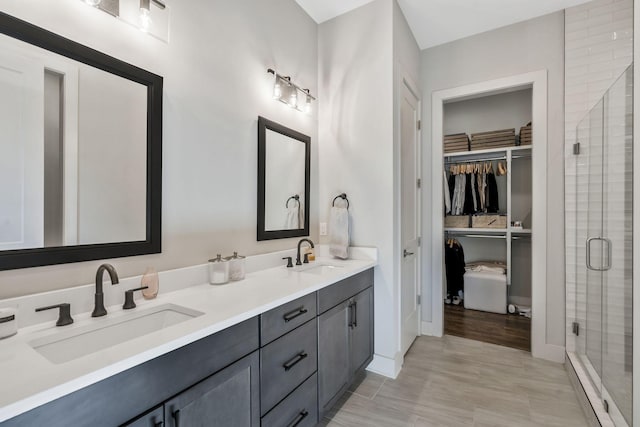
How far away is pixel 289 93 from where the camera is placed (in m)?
2.22

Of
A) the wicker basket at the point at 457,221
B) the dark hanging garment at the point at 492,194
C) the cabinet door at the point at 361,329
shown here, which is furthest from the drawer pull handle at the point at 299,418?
the dark hanging garment at the point at 492,194

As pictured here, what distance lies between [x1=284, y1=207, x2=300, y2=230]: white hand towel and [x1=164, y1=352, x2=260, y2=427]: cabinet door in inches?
46.1

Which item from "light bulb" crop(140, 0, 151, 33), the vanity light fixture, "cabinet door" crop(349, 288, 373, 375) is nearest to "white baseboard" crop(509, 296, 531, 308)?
"cabinet door" crop(349, 288, 373, 375)

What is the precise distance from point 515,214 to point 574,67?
195cm

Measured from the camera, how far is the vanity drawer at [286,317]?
1.26 meters

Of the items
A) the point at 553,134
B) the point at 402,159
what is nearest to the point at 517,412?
the point at 402,159

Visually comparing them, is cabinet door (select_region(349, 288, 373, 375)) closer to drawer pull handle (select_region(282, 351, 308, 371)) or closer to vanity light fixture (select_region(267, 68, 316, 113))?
drawer pull handle (select_region(282, 351, 308, 371))

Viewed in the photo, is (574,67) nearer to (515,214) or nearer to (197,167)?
(515,214)

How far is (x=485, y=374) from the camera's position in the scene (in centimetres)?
233

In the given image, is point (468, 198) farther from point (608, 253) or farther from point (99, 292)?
point (99, 292)

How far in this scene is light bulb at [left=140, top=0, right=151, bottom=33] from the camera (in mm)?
1300

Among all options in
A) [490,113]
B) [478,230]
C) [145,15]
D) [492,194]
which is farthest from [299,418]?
[490,113]

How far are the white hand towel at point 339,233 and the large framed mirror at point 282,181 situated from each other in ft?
0.73

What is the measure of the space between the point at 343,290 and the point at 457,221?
2697mm
